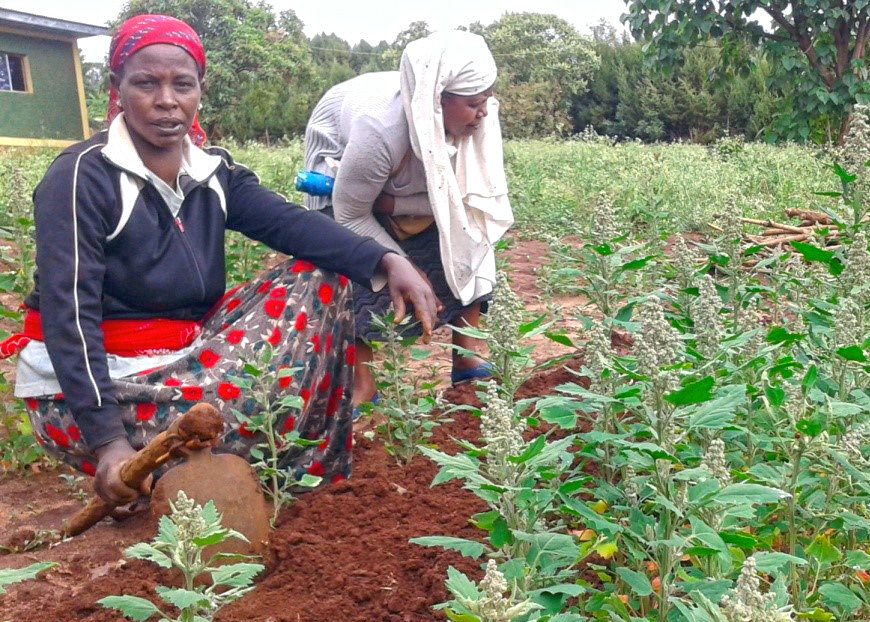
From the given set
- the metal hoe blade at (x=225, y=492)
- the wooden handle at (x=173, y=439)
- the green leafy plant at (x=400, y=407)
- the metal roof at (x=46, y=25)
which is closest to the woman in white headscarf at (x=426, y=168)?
the green leafy plant at (x=400, y=407)

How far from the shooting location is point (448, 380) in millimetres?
4422

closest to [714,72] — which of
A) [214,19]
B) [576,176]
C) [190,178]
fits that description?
[576,176]

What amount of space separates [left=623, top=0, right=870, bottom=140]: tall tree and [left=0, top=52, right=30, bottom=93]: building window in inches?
550

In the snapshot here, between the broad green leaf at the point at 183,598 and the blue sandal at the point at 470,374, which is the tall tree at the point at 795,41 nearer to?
the blue sandal at the point at 470,374

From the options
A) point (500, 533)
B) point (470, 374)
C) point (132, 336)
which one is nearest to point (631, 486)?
point (500, 533)

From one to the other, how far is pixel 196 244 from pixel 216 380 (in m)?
0.42

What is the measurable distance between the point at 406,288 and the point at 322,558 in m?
0.84

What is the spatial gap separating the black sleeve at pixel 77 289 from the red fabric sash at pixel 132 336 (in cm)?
18

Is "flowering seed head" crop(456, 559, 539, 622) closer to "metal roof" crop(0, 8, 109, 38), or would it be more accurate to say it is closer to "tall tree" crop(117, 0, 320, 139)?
"metal roof" crop(0, 8, 109, 38)

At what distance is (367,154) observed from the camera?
12.1ft

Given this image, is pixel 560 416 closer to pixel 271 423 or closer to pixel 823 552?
pixel 823 552

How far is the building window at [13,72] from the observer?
22.4 meters

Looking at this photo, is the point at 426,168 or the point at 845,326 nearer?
the point at 845,326

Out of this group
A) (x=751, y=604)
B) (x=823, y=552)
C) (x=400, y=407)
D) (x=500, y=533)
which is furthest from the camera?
(x=400, y=407)
